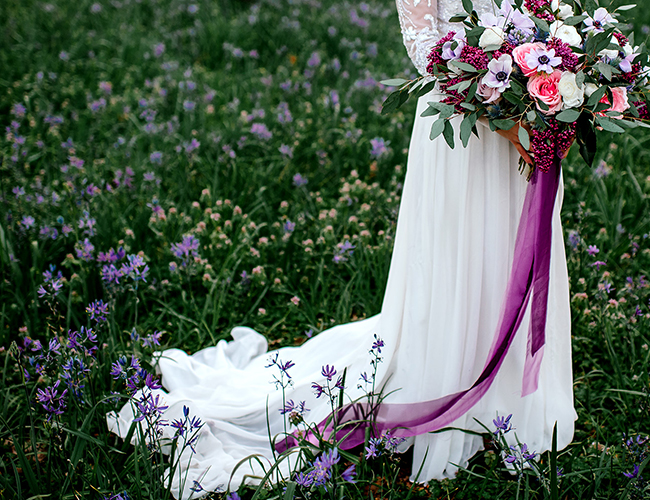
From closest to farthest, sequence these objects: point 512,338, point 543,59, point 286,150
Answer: point 543,59
point 512,338
point 286,150

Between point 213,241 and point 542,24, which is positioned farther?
point 213,241

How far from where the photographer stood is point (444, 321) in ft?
7.13

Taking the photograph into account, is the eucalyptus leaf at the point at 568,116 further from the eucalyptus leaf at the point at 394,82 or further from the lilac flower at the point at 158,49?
the lilac flower at the point at 158,49

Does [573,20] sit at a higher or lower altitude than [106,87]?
lower

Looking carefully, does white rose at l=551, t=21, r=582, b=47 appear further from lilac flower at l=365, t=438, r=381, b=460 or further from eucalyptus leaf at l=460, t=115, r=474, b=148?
lilac flower at l=365, t=438, r=381, b=460

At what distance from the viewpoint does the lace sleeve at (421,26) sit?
6.25ft

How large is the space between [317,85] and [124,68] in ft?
6.83

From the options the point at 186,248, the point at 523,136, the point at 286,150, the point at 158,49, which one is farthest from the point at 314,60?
the point at 523,136

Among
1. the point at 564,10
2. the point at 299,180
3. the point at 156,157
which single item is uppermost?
the point at 156,157

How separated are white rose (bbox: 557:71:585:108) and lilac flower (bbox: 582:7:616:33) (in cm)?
18

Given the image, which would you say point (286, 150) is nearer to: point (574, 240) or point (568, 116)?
point (574, 240)

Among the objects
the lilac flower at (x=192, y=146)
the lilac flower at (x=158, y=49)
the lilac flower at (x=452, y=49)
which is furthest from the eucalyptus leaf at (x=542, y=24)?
the lilac flower at (x=158, y=49)

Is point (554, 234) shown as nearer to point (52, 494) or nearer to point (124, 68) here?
point (52, 494)

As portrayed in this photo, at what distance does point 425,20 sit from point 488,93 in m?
0.40
